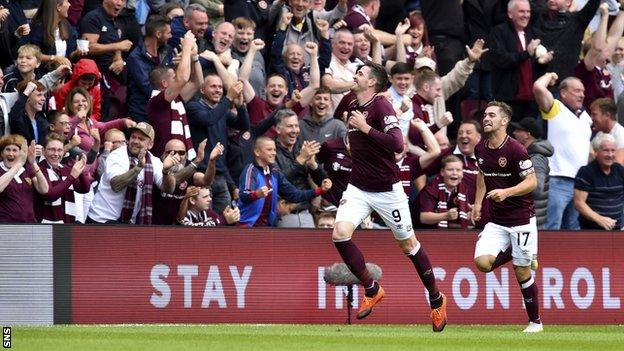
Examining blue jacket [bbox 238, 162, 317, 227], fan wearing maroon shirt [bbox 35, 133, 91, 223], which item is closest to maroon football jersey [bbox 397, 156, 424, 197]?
blue jacket [bbox 238, 162, 317, 227]

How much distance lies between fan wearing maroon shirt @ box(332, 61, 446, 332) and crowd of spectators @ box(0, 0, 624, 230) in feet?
3.47

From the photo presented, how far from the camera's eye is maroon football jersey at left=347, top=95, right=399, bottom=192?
55.2ft

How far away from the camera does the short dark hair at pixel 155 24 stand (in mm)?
21062

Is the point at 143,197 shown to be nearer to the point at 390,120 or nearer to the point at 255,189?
the point at 255,189

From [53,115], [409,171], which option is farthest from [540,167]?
[53,115]

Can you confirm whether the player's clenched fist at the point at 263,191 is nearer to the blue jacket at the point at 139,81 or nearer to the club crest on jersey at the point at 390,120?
the blue jacket at the point at 139,81

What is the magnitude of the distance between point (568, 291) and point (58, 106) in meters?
7.22

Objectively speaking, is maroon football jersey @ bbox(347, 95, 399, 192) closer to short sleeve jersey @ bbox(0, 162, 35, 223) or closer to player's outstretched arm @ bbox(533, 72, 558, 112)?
short sleeve jersey @ bbox(0, 162, 35, 223)

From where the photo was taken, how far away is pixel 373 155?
16.9 metres

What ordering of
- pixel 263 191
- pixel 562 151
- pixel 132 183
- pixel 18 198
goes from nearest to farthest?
pixel 18 198 < pixel 132 183 < pixel 263 191 < pixel 562 151

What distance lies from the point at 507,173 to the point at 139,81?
5.72m

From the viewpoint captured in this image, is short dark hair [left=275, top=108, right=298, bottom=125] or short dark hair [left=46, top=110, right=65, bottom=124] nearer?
short dark hair [left=46, top=110, right=65, bottom=124]

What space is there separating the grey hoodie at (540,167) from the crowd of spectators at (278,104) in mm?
28

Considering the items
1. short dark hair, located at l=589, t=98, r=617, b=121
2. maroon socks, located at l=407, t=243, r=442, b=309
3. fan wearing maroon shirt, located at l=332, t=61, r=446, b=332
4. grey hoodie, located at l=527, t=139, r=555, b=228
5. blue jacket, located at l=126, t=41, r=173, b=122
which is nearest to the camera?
fan wearing maroon shirt, located at l=332, t=61, r=446, b=332
